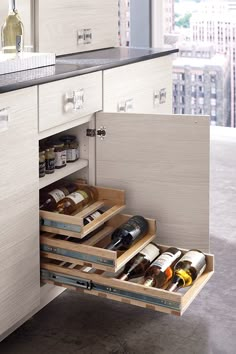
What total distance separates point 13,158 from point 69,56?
3.26 ft

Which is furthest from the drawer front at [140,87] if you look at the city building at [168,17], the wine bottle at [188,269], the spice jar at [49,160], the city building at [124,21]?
the city building at [168,17]

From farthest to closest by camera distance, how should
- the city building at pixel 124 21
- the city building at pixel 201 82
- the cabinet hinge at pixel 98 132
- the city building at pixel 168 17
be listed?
the city building at pixel 201 82, the city building at pixel 168 17, the city building at pixel 124 21, the cabinet hinge at pixel 98 132

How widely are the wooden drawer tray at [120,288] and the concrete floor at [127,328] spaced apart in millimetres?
146

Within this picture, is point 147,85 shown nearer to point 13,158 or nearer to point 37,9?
point 37,9

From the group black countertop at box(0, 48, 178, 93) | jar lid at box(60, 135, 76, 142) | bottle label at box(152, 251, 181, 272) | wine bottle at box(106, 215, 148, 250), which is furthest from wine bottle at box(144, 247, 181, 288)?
black countertop at box(0, 48, 178, 93)

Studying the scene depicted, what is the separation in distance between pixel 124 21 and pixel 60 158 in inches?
100

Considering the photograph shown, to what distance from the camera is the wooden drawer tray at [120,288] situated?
205cm

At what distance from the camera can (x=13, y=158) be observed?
194cm

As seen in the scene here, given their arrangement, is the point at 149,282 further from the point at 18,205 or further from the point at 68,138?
the point at 68,138

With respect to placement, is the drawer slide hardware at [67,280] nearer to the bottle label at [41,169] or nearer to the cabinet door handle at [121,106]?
the bottle label at [41,169]

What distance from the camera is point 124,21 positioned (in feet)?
15.4

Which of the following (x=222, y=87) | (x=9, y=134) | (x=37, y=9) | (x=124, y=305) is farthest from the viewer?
(x=222, y=87)

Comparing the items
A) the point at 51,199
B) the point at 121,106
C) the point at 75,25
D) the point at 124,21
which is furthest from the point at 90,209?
the point at 124,21

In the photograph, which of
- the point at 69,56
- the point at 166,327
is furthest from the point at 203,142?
the point at 69,56
